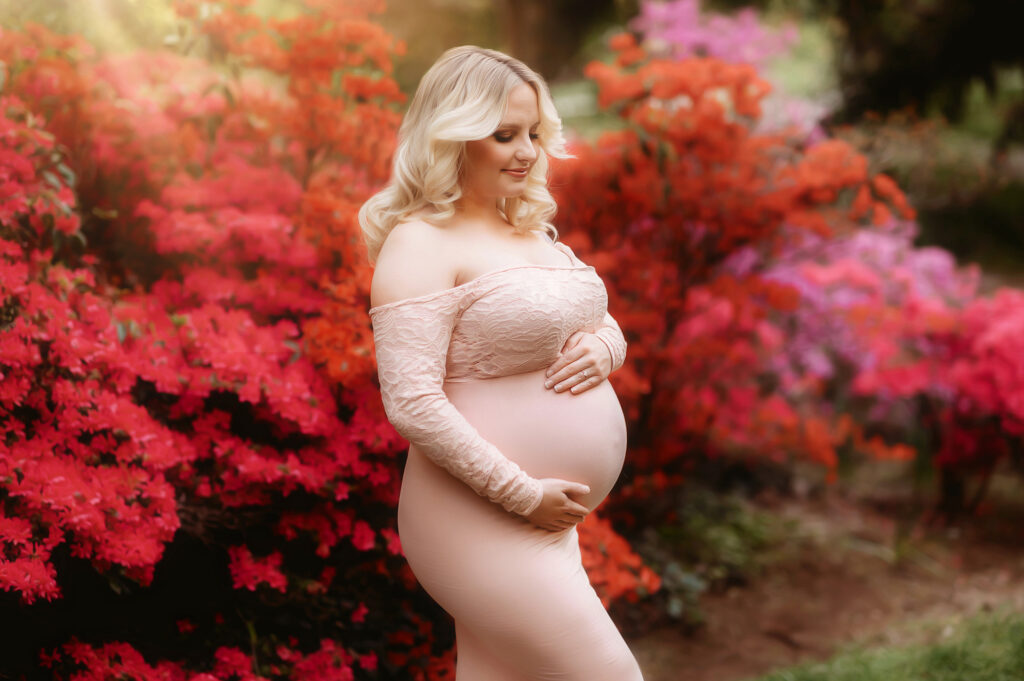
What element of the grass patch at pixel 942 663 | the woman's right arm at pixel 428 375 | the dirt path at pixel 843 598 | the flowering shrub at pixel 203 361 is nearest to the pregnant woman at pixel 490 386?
the woman's right arm at pixel 428 375

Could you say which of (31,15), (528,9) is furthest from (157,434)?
(528,9)

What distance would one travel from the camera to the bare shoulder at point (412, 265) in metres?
2.07

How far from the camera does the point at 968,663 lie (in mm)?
3693

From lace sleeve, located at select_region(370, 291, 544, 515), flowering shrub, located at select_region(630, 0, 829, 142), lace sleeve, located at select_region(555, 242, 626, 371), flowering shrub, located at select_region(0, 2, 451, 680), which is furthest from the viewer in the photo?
flowering shrub, located at select_region(630, 0, 829, 142)

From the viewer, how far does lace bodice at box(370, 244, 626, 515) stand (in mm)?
2031

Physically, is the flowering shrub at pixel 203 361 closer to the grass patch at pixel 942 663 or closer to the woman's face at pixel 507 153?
the woman's face at pixel 507 153

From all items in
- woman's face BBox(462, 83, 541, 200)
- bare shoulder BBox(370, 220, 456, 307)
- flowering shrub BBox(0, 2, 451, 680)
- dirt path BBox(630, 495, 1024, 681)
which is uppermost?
woman's face BBox(462, 83, 541, 200)

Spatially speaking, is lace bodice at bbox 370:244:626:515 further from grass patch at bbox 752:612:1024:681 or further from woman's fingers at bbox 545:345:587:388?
grass patch at bbox 752:612:1024:681

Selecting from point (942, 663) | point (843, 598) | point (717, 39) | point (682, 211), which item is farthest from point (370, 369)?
point (717, 39)

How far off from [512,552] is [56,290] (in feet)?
5.76

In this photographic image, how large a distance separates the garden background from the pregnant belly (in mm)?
923

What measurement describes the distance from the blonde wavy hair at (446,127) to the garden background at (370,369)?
2.72ft

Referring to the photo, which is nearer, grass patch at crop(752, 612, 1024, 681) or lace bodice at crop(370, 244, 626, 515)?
lace bodice at crop(370, 244, 626, 515)

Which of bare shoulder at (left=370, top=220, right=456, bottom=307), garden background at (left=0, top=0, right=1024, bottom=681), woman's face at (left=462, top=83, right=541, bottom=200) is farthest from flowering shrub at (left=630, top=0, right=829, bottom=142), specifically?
bare shoulder at (left=370, top=220, right=456, bottom=307)
